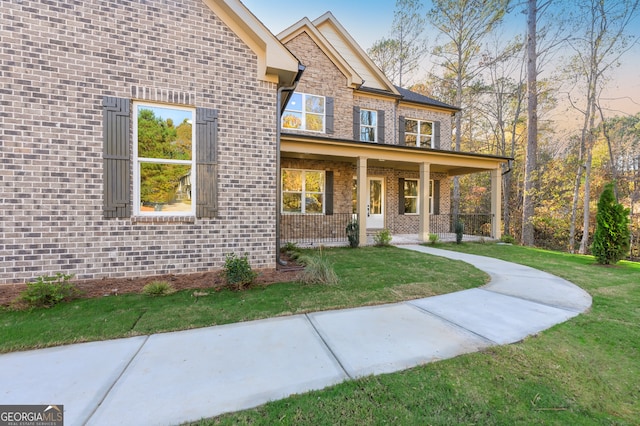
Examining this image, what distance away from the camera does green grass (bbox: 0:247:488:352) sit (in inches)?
116

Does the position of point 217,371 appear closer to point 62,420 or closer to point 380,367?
point 62,420

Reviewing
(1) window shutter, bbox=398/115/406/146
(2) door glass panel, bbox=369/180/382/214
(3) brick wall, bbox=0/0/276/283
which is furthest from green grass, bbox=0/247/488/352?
(1) window shutter, bbox=398/115/406/146

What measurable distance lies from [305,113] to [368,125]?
308 cm

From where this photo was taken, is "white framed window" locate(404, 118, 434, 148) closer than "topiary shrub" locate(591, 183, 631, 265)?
No

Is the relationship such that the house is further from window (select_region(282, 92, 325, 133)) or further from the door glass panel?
the door glass panel

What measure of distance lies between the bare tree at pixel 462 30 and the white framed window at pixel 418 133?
205 inches

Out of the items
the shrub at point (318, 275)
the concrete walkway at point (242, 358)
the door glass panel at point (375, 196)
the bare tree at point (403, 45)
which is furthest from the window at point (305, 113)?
the bare tree at point (403, 45)

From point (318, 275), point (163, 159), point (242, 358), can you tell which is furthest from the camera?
point (163, 159)

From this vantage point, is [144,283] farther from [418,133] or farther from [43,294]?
[418,133]

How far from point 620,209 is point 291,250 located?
8752 mm

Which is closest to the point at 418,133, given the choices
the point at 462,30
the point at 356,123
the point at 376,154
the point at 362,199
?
the point at 356,123

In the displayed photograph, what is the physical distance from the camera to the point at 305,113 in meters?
11.0

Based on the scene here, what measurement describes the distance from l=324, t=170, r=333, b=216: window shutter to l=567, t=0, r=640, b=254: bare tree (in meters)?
11.6

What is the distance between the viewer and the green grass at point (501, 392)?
5.87 ft
